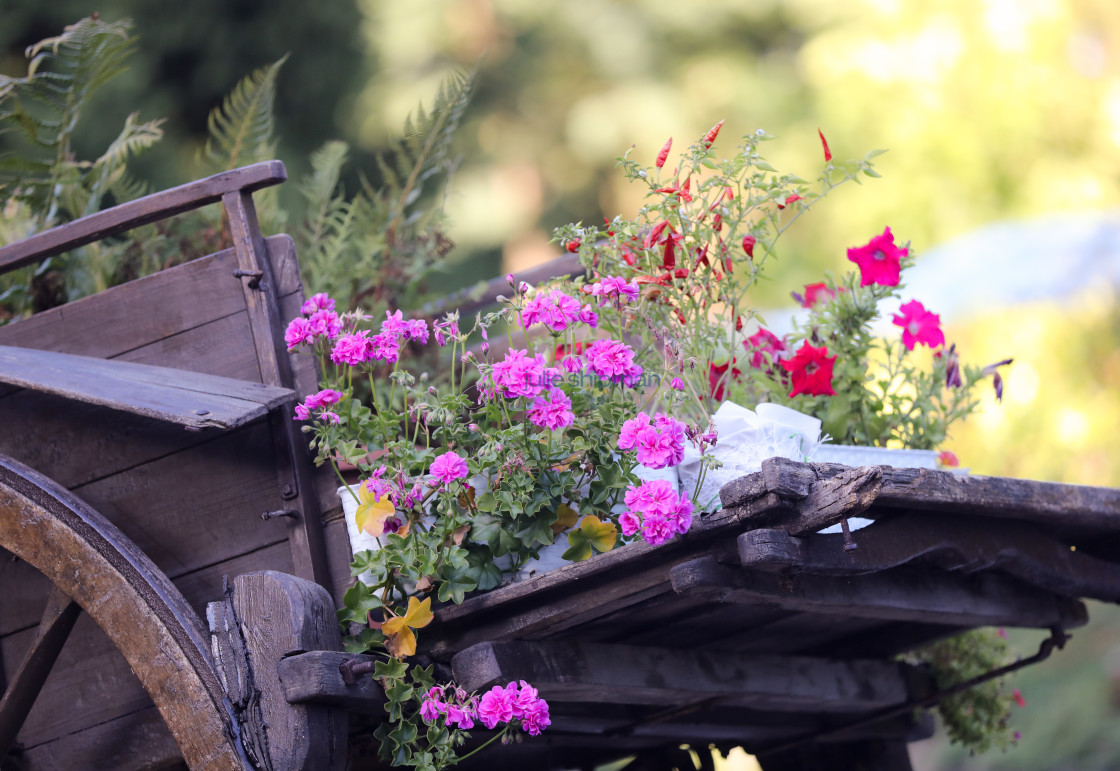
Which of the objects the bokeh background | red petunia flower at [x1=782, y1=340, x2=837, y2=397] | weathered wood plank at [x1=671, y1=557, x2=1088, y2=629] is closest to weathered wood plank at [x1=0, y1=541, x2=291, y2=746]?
weathered wood plank at [x1=671, y1=557, x2=1088, y2=629]

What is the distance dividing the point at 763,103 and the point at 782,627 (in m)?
8.83

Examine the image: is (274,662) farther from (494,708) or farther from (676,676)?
(676,676)

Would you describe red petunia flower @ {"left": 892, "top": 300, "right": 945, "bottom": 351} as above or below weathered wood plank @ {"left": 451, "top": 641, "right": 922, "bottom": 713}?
above

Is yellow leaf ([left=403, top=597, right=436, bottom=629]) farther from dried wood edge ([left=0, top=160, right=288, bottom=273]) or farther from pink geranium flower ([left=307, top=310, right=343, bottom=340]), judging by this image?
dried wood edge ([left=0, top=160, right=288, bottom=273])

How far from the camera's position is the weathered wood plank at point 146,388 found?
156cm

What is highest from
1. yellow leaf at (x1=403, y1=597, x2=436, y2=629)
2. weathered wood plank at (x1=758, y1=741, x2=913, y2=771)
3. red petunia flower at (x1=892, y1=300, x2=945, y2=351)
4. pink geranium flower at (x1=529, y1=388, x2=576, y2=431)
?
red petunia flower at (x1=892, y1=300, x2=945, y2=351)

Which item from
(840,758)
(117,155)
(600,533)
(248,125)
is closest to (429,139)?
(248,125)

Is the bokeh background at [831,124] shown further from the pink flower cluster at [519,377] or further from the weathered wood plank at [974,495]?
the pink flower cluster at [519,377]

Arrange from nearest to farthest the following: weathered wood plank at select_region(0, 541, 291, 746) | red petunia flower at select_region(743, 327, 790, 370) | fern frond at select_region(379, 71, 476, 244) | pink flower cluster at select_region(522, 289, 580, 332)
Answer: pink flower cluster at select_region(522, 289, 580, 332) < weathered wood plank at select_region(0, 541, 291, 746) < red petunia flower at select_region(743, 327, 790, 370) < fern frond at select_region(379, 71, 476, 244)

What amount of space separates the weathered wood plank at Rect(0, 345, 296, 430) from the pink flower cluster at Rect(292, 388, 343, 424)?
0.15ft

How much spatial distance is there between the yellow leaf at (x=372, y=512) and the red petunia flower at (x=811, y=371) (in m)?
0.77

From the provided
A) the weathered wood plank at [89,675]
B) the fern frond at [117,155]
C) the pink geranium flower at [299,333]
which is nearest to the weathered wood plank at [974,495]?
the pink geranium flower at [299,333]

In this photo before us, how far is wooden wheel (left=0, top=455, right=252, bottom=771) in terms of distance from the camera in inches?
58.2

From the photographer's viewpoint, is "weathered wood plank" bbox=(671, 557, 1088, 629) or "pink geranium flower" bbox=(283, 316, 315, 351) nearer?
"weathered wood plank" bbox=(671, 557, 1088, 629)
